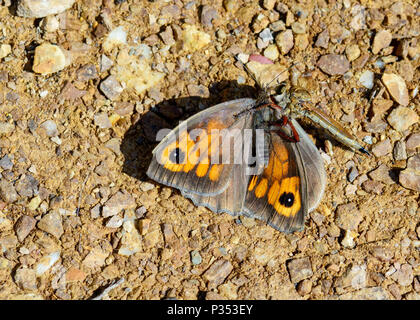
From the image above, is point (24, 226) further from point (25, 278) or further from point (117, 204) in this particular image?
point (117, 204)

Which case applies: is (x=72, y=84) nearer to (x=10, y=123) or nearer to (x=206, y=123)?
(x=10, y=123)

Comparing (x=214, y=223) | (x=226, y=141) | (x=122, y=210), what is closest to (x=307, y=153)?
(x=226, y=141)

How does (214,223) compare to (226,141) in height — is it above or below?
below

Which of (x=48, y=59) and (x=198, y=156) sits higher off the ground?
(x=48, y=59)

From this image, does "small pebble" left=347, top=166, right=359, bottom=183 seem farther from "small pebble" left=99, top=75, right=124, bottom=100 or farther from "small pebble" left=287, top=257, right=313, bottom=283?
"small pebble" left=99, top=75, right=124, bottom=100

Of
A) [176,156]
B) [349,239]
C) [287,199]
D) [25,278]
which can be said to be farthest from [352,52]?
[25,278]

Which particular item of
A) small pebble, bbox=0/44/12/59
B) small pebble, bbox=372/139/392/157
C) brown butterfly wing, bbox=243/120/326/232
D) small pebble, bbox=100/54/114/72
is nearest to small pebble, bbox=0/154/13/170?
small pebble, bbox=0/44/12/59

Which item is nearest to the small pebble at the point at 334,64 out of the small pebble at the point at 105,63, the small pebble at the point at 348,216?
the small pebble at the point at 348,216

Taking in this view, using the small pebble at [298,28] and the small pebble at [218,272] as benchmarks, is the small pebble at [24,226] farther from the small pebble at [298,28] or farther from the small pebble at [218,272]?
the small pebble at [298,28]
